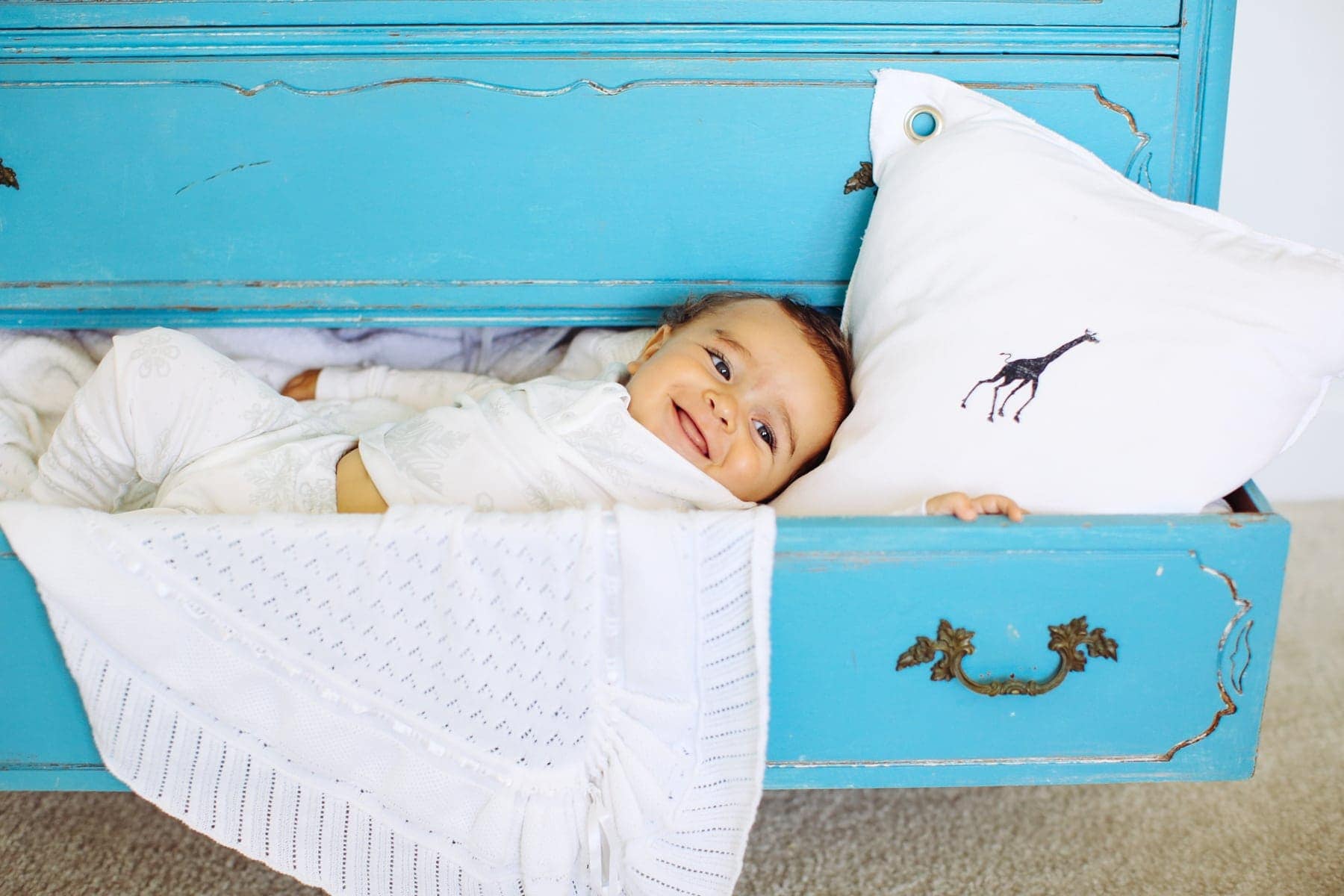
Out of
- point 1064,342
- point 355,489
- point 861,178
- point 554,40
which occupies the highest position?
point 554,40

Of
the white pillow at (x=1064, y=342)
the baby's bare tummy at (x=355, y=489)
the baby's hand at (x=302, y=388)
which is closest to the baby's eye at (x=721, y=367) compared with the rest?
the white pillow at (x=1064, y=342)

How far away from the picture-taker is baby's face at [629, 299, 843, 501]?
0.97 metres

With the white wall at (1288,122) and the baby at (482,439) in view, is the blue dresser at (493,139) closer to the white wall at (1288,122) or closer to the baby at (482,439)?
the baby at (482,439)

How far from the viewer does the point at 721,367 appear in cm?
101

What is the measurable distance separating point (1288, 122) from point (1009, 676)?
114 cm

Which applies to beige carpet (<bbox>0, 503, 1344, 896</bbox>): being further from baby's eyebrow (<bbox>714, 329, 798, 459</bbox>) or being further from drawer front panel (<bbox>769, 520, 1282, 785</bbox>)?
baby's eyebrow (<bbox>714, 329, 798, 459</bbox>)

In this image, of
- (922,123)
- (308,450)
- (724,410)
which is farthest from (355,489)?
(922,123)

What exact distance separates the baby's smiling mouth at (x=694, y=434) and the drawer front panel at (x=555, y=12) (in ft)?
1.48

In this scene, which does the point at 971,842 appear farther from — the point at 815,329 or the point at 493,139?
the point at 493,139

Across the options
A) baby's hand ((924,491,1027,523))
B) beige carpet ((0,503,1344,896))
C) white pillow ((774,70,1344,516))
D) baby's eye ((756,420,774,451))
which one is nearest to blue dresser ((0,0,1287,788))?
white pillow ((774,70,1344,516))

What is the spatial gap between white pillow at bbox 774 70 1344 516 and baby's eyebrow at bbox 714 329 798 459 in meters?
0.05

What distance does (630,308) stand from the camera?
3.93ft

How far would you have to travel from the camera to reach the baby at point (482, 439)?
0.94m

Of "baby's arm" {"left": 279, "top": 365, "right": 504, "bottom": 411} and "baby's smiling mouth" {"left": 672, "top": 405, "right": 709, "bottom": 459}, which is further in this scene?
"baby's arm" {"left": 279, "top": 365, "right": 504, "bottom": 411}
